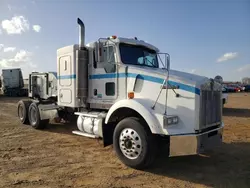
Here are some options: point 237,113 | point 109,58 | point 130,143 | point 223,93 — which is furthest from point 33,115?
point 237,113

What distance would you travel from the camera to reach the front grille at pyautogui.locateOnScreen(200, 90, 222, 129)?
5.04 metres

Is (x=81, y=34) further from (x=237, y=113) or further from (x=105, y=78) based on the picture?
(x=237, y=113)

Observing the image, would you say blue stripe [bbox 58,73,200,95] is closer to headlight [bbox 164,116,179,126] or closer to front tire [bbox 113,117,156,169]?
headlight [bbox 164,116,179,126]

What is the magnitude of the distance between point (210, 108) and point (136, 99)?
1603 millimetres

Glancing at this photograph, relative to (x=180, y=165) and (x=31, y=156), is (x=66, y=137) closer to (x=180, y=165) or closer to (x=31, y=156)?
(x=31, y=156)

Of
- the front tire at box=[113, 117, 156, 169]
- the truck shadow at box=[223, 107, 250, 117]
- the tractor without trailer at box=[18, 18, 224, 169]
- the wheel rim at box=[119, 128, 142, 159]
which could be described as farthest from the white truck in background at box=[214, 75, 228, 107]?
the wheel rim at box=[119, 128, 142, 159]

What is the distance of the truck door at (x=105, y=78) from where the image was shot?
6363 mm

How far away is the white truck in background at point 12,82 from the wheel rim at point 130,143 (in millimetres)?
29690

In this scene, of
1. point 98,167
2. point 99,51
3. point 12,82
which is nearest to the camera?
point 98,167

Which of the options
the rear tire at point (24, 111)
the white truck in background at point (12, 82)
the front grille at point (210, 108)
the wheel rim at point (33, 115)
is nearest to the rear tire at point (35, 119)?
the wheel rim at point (33, 115)

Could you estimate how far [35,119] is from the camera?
9727 mm

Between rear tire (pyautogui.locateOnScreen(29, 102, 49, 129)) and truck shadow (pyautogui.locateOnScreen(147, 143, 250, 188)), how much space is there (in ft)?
17.1

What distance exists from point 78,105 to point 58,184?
10.7 ft

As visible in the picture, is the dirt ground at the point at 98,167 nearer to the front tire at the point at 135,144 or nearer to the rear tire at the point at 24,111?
the front tire at the point at 135,144
